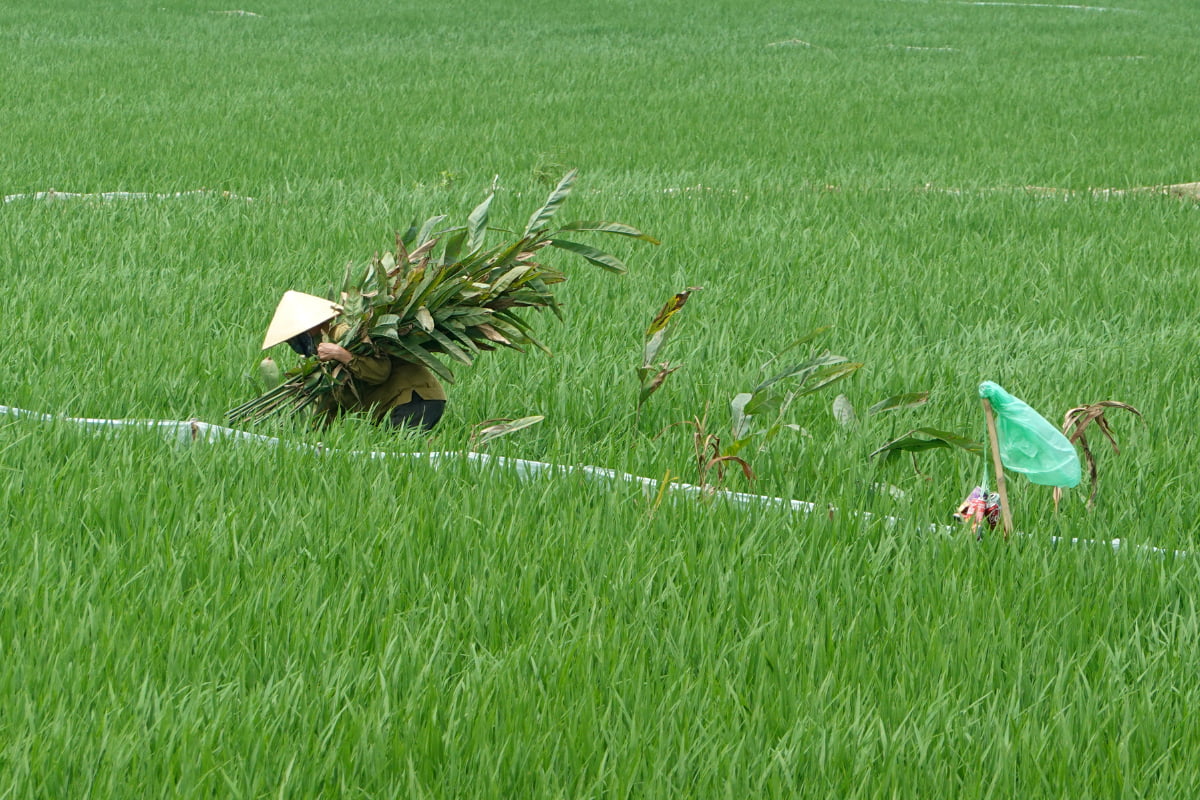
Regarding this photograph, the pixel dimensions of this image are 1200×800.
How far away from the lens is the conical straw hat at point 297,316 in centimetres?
232

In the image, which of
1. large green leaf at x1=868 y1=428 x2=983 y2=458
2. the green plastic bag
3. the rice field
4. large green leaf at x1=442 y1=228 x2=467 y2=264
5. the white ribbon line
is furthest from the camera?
the white ribbon line

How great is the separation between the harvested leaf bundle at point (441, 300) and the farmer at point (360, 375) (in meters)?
0.03

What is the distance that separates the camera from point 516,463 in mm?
2205

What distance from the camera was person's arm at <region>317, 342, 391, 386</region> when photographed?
2.31 m

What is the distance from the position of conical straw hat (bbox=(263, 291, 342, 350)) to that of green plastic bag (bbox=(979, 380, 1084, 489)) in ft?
3.96

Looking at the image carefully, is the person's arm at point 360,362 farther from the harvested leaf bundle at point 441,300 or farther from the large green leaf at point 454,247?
the large green leaf at point 454,247

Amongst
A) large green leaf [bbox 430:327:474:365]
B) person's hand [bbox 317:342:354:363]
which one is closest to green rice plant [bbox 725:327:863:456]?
large green leaf [bbox 430:327:474:365]

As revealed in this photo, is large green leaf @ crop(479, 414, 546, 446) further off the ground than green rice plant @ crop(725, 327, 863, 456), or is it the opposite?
green rice plant @ crop(725, 327, 863, 456)

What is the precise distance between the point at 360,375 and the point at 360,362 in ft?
0.12

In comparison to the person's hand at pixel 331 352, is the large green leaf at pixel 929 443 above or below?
below

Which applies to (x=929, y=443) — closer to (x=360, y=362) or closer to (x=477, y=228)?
(x=477, y=228)

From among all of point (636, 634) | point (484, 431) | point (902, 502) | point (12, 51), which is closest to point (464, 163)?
point (484, 431)

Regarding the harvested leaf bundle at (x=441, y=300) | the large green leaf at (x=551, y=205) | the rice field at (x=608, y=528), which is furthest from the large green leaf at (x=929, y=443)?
the large green leaf at (x=551, y=205)

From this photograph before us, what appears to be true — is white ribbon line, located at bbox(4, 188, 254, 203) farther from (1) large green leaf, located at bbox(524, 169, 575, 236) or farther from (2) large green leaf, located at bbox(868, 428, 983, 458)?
(2) large green leaf, located at bbox(868, 428, 983, 458)
